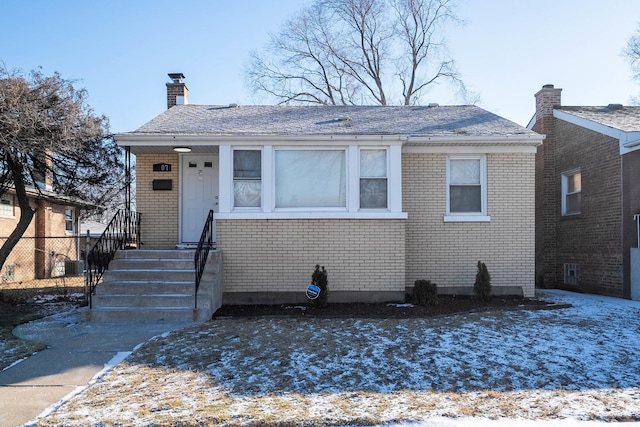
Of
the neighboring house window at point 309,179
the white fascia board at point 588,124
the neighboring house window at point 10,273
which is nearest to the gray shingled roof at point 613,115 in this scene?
the white fascia board at point 588,124

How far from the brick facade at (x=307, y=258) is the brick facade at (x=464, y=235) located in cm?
103

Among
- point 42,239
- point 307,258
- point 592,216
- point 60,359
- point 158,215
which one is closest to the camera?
point 60,359

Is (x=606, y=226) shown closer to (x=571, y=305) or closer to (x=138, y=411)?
(x=571, y=305)

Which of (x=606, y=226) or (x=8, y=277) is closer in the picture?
(x=606, y=226)

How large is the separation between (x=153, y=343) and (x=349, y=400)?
315cm

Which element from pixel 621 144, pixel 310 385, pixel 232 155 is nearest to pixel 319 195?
pixel 232 155

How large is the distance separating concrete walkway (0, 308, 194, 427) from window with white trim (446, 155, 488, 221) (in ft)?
19.9

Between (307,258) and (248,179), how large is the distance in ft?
6.36

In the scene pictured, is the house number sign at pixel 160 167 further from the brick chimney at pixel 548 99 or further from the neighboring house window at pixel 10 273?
the brick chimney at pixel 548 99

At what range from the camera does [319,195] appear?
30.7ft

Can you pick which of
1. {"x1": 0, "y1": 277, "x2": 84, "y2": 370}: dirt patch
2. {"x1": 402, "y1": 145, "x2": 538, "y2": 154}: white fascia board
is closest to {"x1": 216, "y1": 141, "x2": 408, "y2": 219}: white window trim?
{"x1": 402, "y1": 145, "x2": 538, "y2": 154}: white fascia board

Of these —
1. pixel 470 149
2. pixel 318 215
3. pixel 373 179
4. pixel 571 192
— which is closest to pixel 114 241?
pixel 318 215

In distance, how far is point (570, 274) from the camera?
13.2m

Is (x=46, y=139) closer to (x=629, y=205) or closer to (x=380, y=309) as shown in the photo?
(x=380, y=309)
